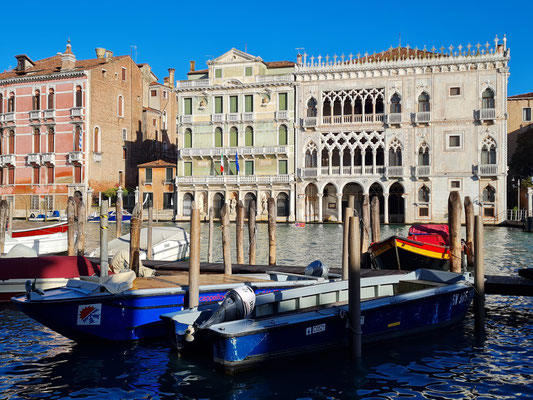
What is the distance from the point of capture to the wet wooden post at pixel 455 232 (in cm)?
1173

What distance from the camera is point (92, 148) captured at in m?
39.2

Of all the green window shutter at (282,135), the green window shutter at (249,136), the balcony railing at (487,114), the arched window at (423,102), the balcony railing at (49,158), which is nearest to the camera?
the balcony railing at (487,114)

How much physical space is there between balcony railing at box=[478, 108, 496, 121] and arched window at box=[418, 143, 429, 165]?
3.45 metres

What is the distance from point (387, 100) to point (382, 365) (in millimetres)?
28746

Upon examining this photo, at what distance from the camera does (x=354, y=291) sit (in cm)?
737

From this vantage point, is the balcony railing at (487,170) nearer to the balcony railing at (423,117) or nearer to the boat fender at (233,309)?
the balcony railing at (423,117)

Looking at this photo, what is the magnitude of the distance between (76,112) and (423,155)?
22.5m

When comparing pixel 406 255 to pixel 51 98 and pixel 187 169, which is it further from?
pixel 51 98

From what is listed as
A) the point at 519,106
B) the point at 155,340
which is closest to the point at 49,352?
the point at 155,340

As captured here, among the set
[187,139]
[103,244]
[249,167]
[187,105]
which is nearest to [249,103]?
[249,167]

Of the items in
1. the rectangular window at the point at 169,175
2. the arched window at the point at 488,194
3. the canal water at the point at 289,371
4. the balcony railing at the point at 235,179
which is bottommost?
the canal water at the point at 289,371

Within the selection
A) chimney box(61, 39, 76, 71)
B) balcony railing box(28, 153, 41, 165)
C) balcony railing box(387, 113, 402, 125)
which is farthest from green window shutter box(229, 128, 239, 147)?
balcony railing box(28, 153, 41, 165)

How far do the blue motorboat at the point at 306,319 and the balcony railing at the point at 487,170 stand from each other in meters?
24.7

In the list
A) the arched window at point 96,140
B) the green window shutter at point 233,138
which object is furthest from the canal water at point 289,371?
the arched window at point 96,140
